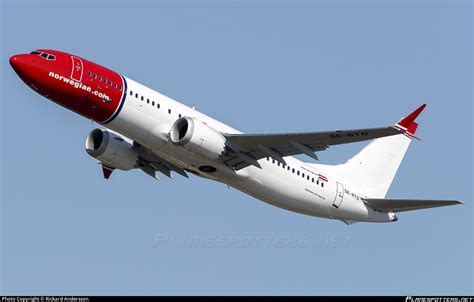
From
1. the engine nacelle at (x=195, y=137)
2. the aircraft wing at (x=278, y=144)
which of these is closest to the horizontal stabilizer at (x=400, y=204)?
the aircraft wing at (x=278, y=144)

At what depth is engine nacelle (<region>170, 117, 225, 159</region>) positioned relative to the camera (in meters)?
46.8

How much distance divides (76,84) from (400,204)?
64.5 feet

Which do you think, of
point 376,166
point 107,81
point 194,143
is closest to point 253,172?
point 194,143

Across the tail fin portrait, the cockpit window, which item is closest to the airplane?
the cockpit window

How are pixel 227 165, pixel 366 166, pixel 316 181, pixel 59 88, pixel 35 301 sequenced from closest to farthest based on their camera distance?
pixel 35 301, pixel 59 88, pixel 227 165, pixel 316 181, pixel 366 166

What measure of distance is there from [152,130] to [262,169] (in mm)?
6786

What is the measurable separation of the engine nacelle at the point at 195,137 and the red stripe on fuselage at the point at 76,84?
3.20 metres

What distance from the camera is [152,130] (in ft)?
155

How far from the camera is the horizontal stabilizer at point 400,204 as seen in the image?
51.4 metres

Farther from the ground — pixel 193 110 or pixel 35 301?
pixel 193 110

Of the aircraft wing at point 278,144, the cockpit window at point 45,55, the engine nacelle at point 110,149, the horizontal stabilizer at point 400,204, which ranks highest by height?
the cockpit window at point 45,55

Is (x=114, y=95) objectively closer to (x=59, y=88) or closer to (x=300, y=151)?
Answer: (x=59, y=88)

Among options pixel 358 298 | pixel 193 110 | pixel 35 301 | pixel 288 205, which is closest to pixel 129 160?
pixel 193 110

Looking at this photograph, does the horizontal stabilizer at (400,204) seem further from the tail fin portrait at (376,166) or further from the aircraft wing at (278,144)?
the aircraft wing at (278,144)
